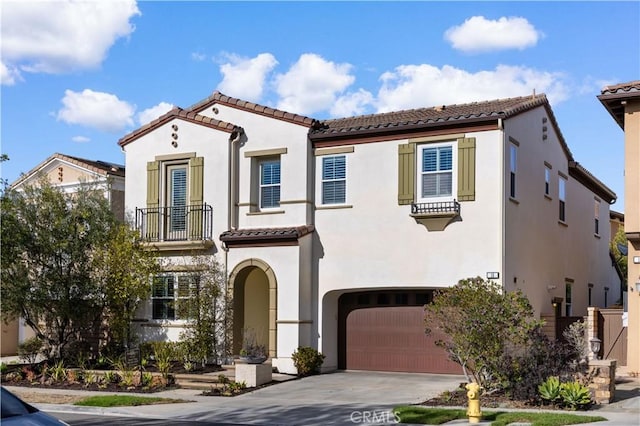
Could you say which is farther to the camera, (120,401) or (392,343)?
(392,343)

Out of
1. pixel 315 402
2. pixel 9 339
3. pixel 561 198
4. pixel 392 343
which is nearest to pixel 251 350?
pixel 392 343

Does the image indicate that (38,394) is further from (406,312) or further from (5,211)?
(406,312)

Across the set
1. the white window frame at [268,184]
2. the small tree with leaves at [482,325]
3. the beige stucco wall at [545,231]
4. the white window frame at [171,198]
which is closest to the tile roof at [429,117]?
the beige stucco wall at [545,231]

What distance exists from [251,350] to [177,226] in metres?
5.27

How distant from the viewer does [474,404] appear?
1435cm

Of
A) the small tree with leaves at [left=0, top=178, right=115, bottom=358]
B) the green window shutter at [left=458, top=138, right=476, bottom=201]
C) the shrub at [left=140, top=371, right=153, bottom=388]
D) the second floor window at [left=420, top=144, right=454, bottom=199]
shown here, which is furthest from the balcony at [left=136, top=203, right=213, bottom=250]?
the green window shutter at [left=458, top=138, right=476, bottom=201]

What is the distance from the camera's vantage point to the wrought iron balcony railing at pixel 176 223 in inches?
951

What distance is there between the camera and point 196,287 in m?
23.3

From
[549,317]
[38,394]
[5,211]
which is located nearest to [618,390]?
[549,317]

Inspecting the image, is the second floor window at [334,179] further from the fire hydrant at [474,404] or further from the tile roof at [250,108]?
the fire hydrant at [474,404]

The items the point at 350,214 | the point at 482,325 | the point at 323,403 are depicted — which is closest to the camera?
the point at 482,325

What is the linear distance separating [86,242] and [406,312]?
31.0 feet

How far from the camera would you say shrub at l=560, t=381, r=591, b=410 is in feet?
51.6

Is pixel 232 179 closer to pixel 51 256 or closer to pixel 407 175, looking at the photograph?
pixel 407 175
